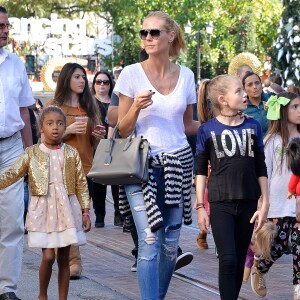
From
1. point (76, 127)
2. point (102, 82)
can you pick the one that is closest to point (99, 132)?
point (76, 127)

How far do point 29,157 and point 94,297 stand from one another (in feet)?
4.07

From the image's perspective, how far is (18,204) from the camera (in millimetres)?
7496

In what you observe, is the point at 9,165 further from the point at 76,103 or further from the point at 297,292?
the point at 297,292

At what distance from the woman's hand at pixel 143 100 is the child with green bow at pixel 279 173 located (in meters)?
1.99

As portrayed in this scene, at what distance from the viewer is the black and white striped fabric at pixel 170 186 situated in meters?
6.41

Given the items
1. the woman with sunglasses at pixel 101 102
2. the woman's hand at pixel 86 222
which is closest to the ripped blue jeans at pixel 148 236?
the woman's hand at pixel 86 222

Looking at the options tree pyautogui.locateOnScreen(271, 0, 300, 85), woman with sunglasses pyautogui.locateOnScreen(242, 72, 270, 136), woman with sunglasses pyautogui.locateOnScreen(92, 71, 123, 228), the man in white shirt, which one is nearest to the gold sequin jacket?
the man in white shirt

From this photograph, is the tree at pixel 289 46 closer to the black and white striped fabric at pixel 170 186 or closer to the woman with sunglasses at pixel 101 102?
the woman with sunglasses at pixel 101 102

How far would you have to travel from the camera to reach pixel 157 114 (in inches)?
259

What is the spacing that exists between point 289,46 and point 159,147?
13830 millimetres

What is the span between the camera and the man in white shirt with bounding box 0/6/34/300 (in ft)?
24.3

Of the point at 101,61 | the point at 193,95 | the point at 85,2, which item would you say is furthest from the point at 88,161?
the point at 85,2

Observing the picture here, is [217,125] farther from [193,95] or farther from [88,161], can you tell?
[88,161]

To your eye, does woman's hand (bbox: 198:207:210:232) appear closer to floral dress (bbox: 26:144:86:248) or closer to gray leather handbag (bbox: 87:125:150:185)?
gray leather handbag (bbox: 87:125:150:185)
